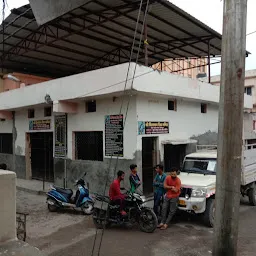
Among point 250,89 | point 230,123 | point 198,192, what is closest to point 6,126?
point 198,192

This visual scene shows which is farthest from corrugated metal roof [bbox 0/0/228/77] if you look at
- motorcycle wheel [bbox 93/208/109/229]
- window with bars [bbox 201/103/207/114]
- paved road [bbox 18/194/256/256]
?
paved road [bbox 18/194/256/256]

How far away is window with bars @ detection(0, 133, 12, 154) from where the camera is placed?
14.9m

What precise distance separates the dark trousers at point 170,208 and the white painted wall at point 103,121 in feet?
7.46

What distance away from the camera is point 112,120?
374 inches

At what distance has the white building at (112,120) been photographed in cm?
897

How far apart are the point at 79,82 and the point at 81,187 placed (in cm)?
359

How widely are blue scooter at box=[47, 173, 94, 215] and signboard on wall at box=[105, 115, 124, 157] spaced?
5.48ft

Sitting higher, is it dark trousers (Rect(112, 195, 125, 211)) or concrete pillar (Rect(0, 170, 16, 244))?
concrete pillar (Rect(0, 170, 16, 244))

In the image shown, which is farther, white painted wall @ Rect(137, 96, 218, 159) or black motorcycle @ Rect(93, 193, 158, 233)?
white painted wall @ Rect(137, 96, 218, 159)

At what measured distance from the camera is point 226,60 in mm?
3432

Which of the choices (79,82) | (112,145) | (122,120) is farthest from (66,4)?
(112,145)

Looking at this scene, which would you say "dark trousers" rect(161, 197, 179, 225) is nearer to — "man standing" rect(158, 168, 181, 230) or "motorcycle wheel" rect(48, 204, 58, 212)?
"man standing" rect(158, 168, 181, 230)

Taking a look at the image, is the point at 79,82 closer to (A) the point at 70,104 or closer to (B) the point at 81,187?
(A) the point at 70,104

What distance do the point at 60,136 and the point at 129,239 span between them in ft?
20.4
